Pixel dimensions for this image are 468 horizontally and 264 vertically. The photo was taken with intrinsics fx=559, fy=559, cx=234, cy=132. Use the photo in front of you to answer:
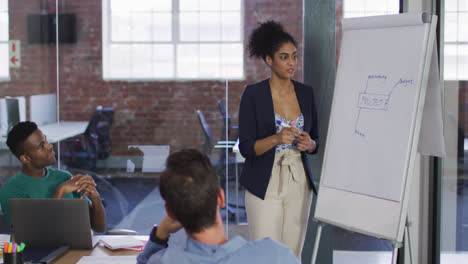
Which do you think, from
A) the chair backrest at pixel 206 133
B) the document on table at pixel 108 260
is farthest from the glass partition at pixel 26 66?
the document on table at pixel 108 260

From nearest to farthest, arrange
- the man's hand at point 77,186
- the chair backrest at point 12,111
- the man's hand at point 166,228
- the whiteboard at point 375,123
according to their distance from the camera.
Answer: the man's hand at point 166,228 → the man's hand at point 77,186 → the whiteboard at point 375,123 → the chair backrest at point 12,111

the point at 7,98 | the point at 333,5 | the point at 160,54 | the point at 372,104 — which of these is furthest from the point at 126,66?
the point at 372,104

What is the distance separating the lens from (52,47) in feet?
13.4

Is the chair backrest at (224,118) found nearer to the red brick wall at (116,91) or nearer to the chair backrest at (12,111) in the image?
the red brick wall at (116,91)

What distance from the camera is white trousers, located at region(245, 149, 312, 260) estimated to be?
2.90 metres

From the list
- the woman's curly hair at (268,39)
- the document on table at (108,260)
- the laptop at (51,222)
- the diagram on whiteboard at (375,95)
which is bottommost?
the document on table at (108,260)

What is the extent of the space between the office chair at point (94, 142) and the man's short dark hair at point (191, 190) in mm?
2808

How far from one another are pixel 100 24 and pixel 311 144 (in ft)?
6.54

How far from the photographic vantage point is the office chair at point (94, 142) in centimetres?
411

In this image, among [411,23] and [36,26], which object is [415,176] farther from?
[36,26]

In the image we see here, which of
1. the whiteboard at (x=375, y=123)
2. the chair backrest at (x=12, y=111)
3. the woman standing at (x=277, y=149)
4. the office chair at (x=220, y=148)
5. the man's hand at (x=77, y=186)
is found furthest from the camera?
the chair backrest at (x=12, y=111)

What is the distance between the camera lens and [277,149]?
2.94m

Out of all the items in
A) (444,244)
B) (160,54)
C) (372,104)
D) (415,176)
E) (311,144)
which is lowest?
(444,244)

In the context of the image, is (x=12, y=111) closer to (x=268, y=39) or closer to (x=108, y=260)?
(x=268, y=39)
